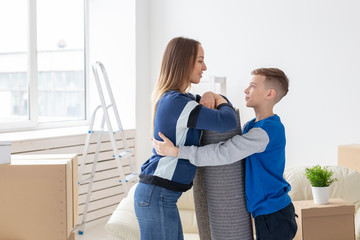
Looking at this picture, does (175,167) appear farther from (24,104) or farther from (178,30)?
(178,30)

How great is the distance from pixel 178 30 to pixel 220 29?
0.52 meters

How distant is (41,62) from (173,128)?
2.96m

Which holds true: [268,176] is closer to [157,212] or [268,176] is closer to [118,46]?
[157,212]

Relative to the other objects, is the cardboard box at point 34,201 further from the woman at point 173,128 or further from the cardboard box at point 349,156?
the cardboard box at point 349,156

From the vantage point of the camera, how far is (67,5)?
4.55 metres

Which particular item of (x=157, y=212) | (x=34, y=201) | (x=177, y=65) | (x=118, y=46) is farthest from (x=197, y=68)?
(x=118, y=46)

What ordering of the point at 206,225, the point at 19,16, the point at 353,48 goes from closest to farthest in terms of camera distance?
1. the point at 206,225
2. the point at 353,48
3. the point at 19,16

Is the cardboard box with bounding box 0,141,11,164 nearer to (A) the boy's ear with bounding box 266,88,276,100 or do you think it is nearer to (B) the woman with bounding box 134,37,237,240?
(B) the woman with bounding box 134,37,237,240

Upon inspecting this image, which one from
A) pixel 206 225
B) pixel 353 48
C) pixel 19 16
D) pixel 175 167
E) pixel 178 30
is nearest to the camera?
pixel 175 167

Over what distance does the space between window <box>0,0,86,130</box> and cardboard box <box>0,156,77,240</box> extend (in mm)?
2049

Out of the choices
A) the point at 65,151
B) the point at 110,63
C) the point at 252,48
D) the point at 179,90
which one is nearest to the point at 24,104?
the point at 65,151

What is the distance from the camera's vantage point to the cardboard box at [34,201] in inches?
75.2

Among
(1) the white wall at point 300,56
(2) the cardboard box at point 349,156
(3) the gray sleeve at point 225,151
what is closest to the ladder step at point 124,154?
(1) the white wall at point 300,56

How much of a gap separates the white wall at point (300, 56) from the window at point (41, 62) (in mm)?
1304
